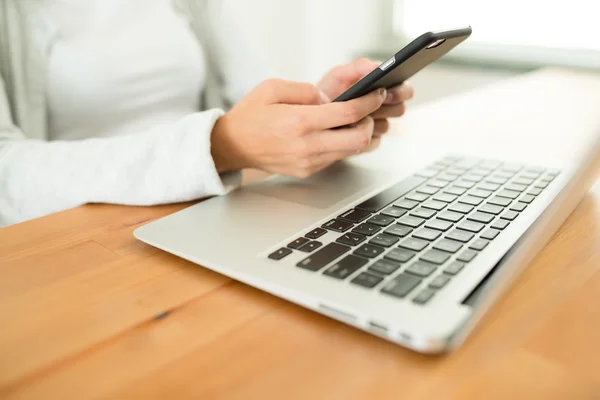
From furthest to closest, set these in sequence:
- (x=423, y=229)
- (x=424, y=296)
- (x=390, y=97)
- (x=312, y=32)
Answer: (x=312, y=32) → (x=390, y=97) → (x=423, y=229) → (x=424, y=296)

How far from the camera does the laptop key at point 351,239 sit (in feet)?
1.29

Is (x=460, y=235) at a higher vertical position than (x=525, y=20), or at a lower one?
lower

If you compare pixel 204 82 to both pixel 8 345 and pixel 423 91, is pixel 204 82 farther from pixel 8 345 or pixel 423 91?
pixel 423 91

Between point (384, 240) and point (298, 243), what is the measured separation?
7cm

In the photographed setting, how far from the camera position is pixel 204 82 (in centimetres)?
99

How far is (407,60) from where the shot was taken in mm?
470

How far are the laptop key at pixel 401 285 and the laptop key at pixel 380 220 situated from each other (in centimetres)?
10

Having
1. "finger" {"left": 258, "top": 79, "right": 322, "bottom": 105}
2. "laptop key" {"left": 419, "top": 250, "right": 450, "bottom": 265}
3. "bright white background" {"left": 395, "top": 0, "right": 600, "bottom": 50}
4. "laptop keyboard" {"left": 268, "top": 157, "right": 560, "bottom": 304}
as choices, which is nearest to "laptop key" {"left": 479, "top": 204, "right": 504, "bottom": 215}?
"laptop keyboard" {"left": 268, "top": 157, "right": 560, "bottom": 304}

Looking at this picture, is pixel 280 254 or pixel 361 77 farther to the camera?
pixel 361 77

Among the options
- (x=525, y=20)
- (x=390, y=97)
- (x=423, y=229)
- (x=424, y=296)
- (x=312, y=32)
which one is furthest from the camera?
(x=312, y=32)

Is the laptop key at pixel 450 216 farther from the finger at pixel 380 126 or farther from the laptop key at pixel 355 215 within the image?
the finger at pixel 380 126

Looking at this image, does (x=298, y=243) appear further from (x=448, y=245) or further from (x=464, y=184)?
(x=464, y=184)

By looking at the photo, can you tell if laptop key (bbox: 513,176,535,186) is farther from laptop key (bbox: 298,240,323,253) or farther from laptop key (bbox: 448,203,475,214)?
laptop key (bbox: 298,240,323,253)

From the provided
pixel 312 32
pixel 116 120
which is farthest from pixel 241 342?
pixel 312 32
